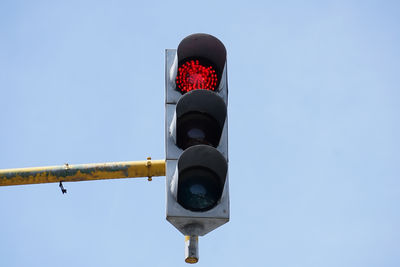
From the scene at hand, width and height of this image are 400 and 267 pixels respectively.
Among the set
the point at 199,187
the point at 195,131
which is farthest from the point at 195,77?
the point at 199,187

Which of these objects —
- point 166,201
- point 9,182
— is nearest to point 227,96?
point 166,201

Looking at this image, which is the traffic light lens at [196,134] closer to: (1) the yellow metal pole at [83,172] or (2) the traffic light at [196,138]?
(2) the traffic light at [196,138]

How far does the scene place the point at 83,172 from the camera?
198 inches

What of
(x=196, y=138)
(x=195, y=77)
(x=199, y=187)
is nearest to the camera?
(x=199, y=187)

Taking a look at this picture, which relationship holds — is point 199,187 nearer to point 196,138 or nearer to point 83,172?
point 196,138

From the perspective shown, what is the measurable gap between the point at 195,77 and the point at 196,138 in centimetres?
41

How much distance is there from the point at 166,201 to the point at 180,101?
61 cm

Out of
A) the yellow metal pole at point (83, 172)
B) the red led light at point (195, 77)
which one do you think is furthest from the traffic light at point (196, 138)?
the yellow metal pole at point (83, 172)

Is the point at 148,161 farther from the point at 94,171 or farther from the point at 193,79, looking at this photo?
the point at 193,79

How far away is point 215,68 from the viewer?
15.7ft

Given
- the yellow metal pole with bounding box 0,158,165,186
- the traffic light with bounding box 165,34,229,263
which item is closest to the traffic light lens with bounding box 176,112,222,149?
the traffic light with bounding box 165,34,229,263

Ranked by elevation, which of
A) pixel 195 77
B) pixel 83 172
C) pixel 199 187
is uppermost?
pixel 195 77

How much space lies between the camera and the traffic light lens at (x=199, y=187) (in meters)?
4.34

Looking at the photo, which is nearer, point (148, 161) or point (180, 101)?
point (180, 101)
